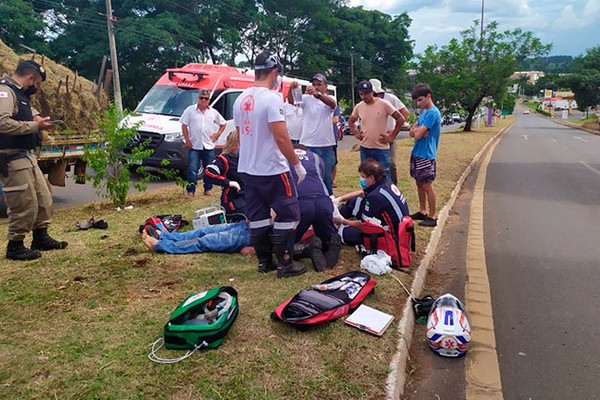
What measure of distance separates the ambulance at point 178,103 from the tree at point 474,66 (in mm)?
23297

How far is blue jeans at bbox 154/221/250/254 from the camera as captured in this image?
17.1 feet

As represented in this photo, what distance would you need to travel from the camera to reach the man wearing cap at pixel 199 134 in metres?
8.30

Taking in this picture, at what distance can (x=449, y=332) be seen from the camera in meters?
3.54

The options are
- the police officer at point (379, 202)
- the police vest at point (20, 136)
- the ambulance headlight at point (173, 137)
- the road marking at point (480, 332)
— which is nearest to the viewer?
the road marking at point (480, 332)

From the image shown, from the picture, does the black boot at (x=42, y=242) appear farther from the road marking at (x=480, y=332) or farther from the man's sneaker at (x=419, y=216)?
the man's sneaker at (x=419, y=216)

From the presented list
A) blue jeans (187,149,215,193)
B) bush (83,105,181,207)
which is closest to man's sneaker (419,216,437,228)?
blue jeans (187,149,215,193)

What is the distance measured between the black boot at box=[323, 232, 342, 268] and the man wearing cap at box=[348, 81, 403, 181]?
69.0 inches

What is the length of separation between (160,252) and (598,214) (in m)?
6.94

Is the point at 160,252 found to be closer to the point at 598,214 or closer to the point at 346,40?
the point at 598,214

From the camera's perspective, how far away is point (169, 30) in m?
28.3

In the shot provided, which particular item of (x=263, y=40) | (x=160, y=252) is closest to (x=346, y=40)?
(x=263, y=40)

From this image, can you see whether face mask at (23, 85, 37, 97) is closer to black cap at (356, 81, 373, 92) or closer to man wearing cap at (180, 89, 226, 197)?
man wearing cap at (180, 89, 226, 197)

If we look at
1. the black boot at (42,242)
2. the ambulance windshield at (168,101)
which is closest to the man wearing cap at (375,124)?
the black boot at (42,242)

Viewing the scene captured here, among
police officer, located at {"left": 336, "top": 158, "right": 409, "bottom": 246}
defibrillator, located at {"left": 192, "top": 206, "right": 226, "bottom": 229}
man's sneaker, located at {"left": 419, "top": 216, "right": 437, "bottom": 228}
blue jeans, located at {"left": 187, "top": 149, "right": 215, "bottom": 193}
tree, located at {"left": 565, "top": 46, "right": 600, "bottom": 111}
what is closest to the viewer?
police officer, located at {"left": 336, "top": 158, "right": 409, "bottom": 246}
